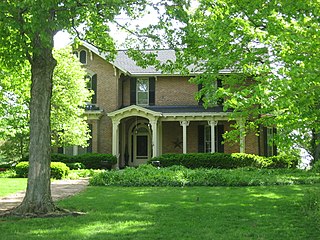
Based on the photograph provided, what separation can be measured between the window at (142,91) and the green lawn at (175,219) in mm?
17884

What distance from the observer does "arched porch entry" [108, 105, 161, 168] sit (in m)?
29.0

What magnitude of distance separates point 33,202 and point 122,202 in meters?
2.95

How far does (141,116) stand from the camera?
2942 centimetres

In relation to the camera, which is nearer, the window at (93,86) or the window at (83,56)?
the window at (93,86)

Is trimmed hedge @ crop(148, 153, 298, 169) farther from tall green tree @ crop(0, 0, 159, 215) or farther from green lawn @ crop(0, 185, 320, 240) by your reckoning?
Result: tall green tree @ crop(0, 0, 159, 215)

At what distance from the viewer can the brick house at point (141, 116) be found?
30047 millimetres

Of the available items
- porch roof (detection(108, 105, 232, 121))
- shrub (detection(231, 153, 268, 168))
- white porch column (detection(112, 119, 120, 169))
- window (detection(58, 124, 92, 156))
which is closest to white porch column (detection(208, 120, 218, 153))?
porch roof (detection(108, 105, 232, 121))

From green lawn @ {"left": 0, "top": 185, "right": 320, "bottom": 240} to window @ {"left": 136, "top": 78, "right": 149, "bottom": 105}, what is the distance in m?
17.9

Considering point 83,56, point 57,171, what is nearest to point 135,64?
point 83,56

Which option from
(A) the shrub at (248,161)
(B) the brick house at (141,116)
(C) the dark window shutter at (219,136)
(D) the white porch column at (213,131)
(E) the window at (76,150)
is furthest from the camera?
(C) the dark window shutter at (219,136)

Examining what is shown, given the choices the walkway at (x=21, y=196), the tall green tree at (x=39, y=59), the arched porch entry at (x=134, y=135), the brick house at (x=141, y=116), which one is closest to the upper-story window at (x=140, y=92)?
the brick house at (x=141, y=116)

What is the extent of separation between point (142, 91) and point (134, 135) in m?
3.37

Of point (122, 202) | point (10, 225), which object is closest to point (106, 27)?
point (122, 202)

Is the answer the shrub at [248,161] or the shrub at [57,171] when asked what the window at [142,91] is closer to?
the shrub at [248,161]
